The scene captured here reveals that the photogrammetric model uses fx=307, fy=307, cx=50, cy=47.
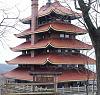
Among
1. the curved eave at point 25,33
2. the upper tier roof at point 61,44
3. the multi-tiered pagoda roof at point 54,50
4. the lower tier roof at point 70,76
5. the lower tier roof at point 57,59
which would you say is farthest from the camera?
the curved eave at point 25,33

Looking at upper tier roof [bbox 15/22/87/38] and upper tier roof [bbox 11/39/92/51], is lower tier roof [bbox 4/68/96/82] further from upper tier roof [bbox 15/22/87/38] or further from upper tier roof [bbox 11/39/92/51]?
upper tier roof [bbox 15/22/87/38]

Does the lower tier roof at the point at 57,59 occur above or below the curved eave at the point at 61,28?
below

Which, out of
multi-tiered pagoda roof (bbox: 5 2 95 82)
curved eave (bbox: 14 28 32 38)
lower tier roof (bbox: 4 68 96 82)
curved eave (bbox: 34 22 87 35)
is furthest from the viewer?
curved eave (bbox: 14 28 32 38)

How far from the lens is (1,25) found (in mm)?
12141

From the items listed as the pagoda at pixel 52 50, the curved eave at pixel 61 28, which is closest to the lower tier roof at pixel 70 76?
the pagoda at pixel 52 50

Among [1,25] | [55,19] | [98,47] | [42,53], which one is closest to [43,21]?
[55,19]

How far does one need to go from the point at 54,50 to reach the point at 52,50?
260 millimetres

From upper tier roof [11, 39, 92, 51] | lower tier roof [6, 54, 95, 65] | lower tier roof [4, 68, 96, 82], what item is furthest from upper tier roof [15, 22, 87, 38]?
lower tier roof [4, 68, 96, 82]

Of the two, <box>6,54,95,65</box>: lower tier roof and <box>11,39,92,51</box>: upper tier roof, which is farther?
<box>11,39,92,51</box>: upper tier roof

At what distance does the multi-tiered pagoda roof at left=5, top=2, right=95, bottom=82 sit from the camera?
35.2 m

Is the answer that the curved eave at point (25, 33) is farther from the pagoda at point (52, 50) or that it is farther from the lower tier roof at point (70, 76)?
the lower tier roof at point (70, 76)

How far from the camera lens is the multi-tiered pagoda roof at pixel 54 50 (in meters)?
35.2

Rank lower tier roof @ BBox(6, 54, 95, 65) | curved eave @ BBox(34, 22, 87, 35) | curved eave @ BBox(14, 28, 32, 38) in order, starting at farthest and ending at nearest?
curved eave @ BBox(14, 28, 32, 38) < curved eave @ BBox(34, 22, 87, 35) < lower tier roof @ BBox(6, 54, 95, 65)

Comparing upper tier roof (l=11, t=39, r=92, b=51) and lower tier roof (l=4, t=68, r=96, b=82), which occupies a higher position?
upper tier roof (l=11, t=39, r=92, b=51)
